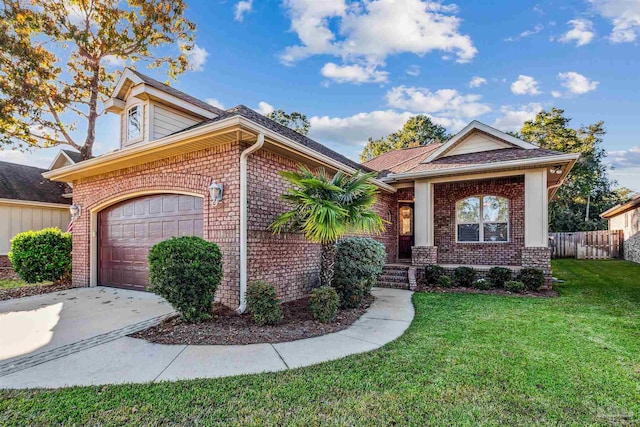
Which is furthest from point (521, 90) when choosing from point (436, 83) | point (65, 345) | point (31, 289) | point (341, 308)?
point (31, 289)

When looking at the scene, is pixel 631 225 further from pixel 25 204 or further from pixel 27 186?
pixel 27 186

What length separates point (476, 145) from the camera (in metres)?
10.8

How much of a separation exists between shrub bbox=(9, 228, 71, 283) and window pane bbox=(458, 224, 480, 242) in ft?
40.6

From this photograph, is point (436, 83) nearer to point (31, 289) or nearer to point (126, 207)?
point (126, 207)

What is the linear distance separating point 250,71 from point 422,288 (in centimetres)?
997

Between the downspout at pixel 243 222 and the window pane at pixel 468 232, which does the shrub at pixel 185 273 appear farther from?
the window pane at pixel 468 232

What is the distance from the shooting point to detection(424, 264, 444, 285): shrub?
9219 mm

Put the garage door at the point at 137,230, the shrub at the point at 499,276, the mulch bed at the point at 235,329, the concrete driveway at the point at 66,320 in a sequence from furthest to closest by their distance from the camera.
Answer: the shrub at the point at 499,276 → the garage door at the point at 137,230 → the mulch bed at the point at 235,329 → the concrete driveway at the point at 66,320

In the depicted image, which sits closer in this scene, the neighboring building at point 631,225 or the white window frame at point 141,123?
the white window frame at point 141,123

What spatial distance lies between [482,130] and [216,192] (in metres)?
8.79

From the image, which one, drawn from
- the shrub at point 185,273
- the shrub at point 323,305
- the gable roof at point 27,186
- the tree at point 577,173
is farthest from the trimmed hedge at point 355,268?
the tree at point 577,173

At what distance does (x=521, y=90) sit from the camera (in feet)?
45.1

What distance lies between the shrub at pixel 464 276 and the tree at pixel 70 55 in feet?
50.5

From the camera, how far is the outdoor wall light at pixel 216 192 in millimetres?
6027
